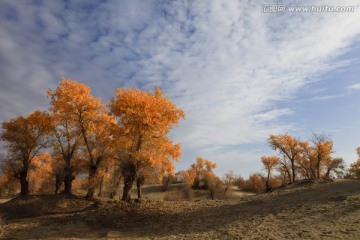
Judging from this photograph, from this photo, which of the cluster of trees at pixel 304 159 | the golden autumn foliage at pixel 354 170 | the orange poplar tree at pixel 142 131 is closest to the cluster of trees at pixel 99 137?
the orange poplar tree at pixel 142 131

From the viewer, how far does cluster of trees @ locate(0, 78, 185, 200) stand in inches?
923

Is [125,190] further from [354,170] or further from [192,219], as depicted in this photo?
[354,170]

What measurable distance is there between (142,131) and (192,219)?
8924mm

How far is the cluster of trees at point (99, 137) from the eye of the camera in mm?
23438

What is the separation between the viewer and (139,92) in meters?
23.9

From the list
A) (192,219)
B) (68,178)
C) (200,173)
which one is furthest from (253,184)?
(192,219)

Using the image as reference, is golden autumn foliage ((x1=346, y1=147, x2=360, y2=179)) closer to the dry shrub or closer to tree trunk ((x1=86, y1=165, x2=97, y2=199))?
the dry shrub

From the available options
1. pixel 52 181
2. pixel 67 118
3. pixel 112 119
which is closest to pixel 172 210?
pixel 112 119

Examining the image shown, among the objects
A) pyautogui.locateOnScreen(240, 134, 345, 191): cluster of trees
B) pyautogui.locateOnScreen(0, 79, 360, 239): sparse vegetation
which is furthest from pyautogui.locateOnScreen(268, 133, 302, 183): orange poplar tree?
pyautogui.locateOnScreen(0, 79, 360, 239): sparse vegetation

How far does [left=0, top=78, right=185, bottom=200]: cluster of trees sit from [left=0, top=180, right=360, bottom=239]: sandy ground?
366 centimetres

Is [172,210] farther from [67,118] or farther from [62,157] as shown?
[62,157]

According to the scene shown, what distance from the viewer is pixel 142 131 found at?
77.7ft

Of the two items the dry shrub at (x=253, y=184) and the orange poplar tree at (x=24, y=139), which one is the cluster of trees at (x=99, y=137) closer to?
the orange poplar tree at (x=24, y=139)

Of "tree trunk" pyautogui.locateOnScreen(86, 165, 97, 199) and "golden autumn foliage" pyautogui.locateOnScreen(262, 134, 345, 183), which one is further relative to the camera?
"golden autumn foliage" pyautogui.locateOnScreen(262, 134, 345, 183)
